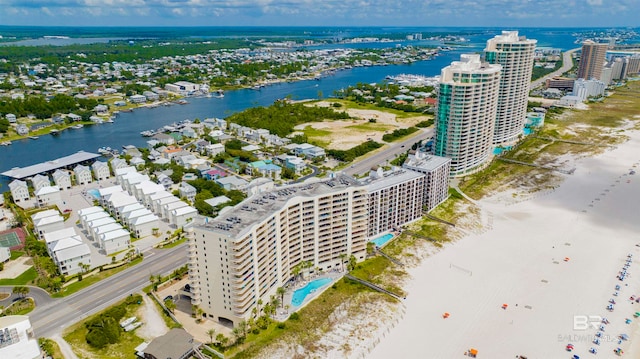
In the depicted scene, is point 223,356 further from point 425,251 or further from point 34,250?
point 34,250

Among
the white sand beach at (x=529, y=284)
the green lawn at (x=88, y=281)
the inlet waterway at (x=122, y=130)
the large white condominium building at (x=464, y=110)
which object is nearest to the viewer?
the white sand beach at (x=529, y=284)

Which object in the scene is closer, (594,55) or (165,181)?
(165,181)

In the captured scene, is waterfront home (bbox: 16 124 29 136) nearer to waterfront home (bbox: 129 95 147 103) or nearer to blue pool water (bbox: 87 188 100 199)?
waterfront home (bbox: 129 95 147 103)

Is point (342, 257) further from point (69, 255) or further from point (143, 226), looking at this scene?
point (69, 255)

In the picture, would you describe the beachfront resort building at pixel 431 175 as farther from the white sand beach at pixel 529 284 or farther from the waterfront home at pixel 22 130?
the waterfront home at pixel 22 130

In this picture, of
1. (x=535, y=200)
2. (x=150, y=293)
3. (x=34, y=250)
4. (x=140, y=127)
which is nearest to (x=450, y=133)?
(x=535, y=200)

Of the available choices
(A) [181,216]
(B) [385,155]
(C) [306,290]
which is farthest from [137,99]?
(C) [306,290]

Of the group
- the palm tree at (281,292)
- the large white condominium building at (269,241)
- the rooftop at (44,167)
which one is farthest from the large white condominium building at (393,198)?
the rooftop at (44,167)

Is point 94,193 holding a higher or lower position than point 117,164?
lower

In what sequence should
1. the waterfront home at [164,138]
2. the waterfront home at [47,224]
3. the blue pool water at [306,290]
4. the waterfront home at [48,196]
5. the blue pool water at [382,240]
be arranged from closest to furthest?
the blue pool water at [306,290], the blue pool water at [382,240], the waterfront home at [47,224], the waterfront home at [48,196], the waterfront home at [164,138]
